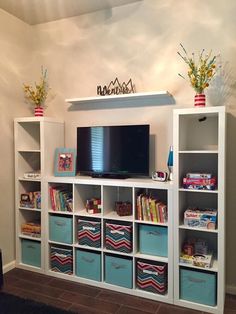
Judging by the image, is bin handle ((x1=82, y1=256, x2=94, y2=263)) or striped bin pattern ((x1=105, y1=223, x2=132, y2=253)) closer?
striped bin pattern ((x1=105, y1=223, x2=132, y2=253))

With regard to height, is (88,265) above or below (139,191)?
below

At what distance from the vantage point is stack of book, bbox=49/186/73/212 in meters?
2.70

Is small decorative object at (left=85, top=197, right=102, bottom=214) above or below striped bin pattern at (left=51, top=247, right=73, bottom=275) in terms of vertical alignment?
above

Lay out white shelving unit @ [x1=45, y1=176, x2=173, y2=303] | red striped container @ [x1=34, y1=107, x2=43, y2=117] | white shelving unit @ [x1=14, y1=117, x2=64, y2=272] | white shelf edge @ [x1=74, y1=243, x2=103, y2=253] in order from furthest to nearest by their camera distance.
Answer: red striped container @ [x1=34, y1=107, x2=43, y2=117]
white shelving unit @ [x1=14, y1=117, x2=64, y2=272]
white shelf edge @ [x1=74, y1=243, x2=103, y2=253]
white shelving unit @ [x1=45, y1=176, x2=173, y2=303]

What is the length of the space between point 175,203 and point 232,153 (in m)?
0.70

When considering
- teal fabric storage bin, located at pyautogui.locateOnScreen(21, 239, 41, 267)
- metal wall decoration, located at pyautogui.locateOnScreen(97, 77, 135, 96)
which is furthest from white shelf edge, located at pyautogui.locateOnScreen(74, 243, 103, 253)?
metal wall decoration, located at pyautogui.locateOnScreen(97, 77, 135, 96)

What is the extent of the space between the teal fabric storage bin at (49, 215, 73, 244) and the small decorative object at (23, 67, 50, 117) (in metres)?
1.13

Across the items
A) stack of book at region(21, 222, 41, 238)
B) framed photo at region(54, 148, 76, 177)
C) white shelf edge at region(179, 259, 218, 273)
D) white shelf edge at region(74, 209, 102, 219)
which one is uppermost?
framed photo at region(54, 148, 76, 177)

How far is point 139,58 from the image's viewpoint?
2678 millimetres

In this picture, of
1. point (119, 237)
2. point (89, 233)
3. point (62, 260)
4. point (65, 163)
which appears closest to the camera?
point (119, 237)

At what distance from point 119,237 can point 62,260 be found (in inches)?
27.1

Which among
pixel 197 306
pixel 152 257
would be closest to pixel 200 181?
pixel 152 257

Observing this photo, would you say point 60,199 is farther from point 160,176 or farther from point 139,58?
point 139,58

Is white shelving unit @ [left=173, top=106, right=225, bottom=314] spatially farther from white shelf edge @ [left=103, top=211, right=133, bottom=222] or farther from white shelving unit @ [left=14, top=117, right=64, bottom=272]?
white shelving unit @ [left=14, top=117, right=64, bottom=272]
